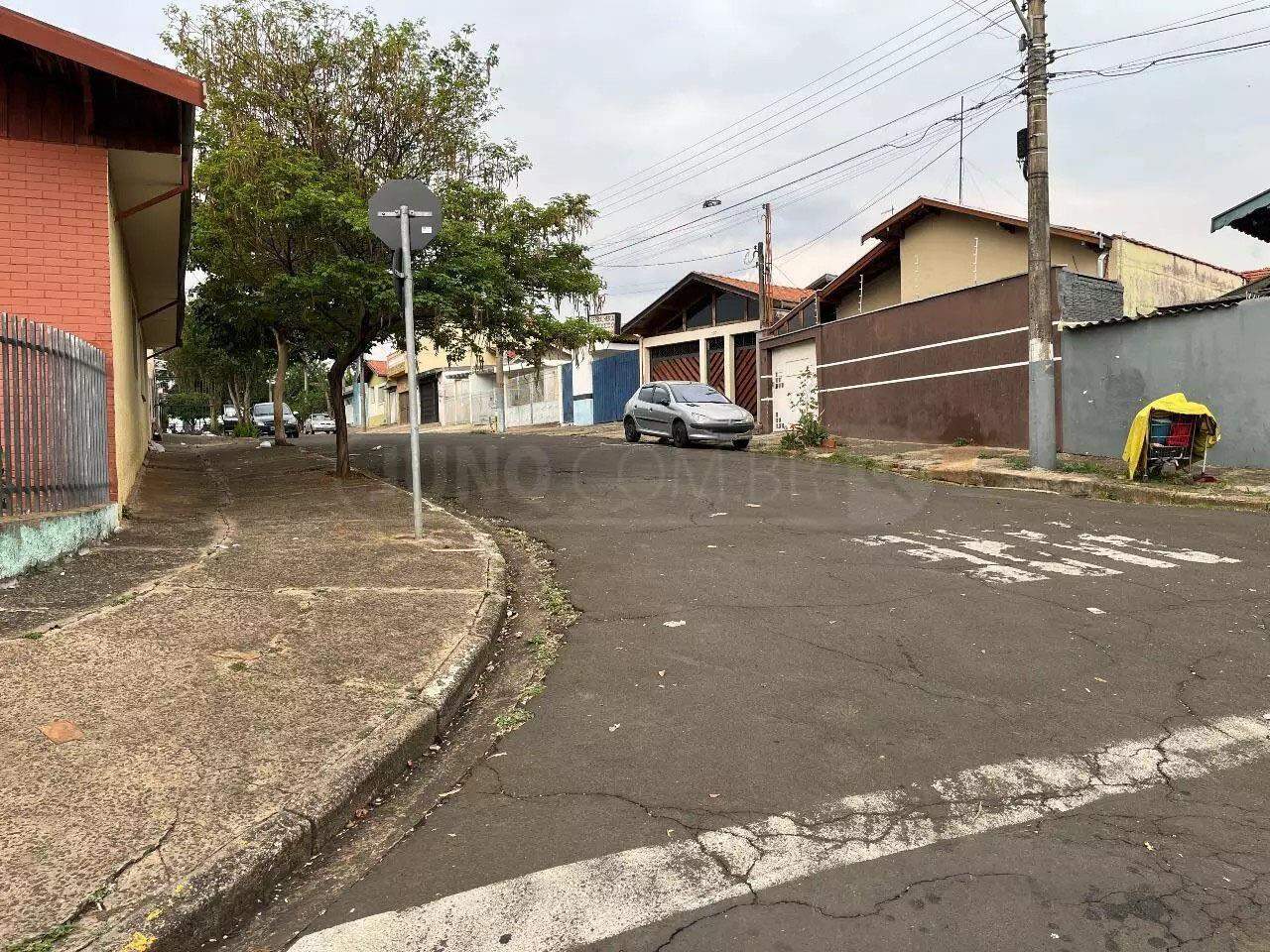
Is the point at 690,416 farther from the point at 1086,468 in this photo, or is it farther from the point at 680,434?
the point at 1086,468

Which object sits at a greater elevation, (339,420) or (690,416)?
(690,416)

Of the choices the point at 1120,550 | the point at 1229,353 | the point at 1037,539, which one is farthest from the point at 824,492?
the point at 1229,353

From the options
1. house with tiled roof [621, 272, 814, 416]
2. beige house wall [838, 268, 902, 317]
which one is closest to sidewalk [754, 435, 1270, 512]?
beige house wall [838, 268, 902, 317]

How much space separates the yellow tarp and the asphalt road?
445 cm

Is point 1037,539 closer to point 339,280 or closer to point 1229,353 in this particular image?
point 1229,353

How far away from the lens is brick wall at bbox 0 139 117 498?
750 centimetres

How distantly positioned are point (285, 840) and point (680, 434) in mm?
16407

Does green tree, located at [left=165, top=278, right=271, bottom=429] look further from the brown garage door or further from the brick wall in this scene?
the brown garage door

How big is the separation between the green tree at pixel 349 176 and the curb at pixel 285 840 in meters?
7.77

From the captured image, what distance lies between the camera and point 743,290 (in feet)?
89.8

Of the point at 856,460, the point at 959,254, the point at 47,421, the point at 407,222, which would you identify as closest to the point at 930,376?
the point at 959,254

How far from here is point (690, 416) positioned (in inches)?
727

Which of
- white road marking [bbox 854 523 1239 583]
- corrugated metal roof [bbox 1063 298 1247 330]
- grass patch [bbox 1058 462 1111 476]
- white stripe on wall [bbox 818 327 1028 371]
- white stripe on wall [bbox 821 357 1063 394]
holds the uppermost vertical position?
white stripe on wall [bbox 818 327 1028 371]

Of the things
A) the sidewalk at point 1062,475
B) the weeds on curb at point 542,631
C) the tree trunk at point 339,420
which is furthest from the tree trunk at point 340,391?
the sidewalk at point 1062,475
